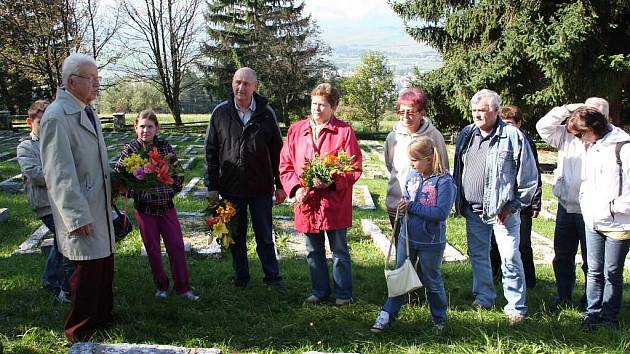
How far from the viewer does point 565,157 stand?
4445 millimetres

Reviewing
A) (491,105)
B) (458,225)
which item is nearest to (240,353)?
(491,105)

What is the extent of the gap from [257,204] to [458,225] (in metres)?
4.70

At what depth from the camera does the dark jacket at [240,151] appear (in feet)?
15.7

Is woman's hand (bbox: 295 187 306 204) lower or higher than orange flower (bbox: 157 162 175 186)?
lower

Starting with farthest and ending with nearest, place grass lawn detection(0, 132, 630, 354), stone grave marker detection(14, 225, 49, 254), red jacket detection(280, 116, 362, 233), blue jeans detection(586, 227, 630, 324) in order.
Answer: stone grave marker detection(14, 225, 49, 254) → red jacket detection(280, 116, 362, 233) → blue jeans detection(586, 227, 630, 324) → grass lawn detection(0, 132, 630, 354)

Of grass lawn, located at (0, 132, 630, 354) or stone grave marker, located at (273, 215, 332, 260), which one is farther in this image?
stone grave marker, located at (273, 215, 332, 260)

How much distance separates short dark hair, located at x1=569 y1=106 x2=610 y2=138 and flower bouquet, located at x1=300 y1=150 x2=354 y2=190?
169cm

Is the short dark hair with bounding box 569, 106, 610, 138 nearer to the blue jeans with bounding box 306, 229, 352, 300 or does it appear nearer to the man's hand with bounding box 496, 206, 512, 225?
the man's hand with bounding box 496, 206, 512, 225

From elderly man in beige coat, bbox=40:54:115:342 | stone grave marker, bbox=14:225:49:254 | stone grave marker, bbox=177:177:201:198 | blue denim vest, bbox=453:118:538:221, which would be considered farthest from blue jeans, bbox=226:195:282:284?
stone grave marker, bbox=177:177:201:198

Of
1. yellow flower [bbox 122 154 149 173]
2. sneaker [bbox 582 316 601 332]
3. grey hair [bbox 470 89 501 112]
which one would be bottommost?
sneaker [bbox 582 316 601 332]

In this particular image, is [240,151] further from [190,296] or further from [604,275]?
[604,275]

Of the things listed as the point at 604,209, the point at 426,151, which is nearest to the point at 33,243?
the point at 426,151

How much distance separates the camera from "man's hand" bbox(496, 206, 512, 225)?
414 cm

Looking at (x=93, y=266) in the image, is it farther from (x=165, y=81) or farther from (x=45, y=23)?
(x=165, y=81)
